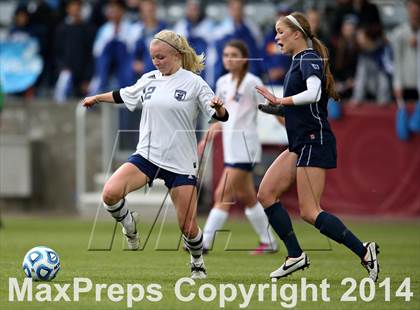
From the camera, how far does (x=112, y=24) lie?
2275 cm

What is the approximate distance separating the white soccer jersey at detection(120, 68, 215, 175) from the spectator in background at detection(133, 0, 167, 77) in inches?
430

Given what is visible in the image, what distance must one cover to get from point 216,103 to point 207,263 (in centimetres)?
316

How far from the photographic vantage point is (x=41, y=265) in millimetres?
10789

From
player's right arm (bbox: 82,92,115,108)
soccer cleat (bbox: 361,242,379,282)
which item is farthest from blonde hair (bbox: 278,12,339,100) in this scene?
player's right arm (bbox: 82,92,115,108)

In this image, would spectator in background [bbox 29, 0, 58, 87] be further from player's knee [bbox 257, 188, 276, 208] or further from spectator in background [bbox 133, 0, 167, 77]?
player's knee [bbox 257, 188, 276, 208]

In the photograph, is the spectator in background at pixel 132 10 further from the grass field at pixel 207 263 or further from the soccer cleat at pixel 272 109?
the soccer cleat at pixel 272 109

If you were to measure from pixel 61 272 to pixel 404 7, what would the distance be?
12887mm

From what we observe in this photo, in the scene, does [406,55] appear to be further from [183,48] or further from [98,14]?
[183,48]

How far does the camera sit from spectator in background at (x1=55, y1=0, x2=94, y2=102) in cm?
2320

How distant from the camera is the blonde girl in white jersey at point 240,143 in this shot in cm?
1516

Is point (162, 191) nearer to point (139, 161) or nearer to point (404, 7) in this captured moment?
point (404, 7)

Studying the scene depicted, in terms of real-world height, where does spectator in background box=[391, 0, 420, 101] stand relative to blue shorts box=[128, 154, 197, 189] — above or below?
below

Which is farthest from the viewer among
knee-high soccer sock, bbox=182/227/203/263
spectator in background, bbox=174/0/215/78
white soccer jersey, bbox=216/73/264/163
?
spectator in background, bbox=174/0/215/78

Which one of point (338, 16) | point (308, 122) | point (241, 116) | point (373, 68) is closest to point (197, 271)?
point (308, 122)
